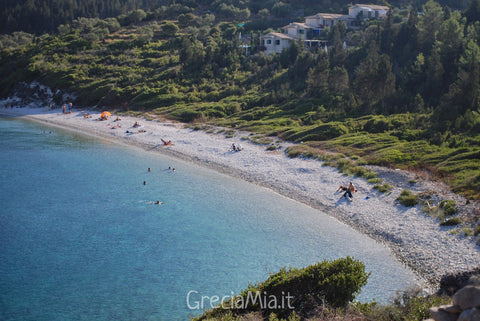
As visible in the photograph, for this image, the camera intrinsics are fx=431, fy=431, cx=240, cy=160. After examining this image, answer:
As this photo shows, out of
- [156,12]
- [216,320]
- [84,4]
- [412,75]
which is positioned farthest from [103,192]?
[84,4]

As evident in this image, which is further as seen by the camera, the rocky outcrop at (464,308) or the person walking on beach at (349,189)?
the person walking on beach at (349,189)

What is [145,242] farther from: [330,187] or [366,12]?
[366,12]

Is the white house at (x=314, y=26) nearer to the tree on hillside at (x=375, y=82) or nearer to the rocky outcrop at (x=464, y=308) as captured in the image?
the tree on hillside at (x=375, y=82)

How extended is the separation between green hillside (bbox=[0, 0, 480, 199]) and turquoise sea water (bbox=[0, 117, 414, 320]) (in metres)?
9.23

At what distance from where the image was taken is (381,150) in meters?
32.9

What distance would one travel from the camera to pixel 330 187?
93.0ft

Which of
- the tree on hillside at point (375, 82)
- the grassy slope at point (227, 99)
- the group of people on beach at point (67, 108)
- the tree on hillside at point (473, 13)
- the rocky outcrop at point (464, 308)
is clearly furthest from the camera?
the group of people on beach at point (67, 108)

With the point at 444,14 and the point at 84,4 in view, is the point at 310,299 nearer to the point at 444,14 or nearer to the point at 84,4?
the point at 444,14

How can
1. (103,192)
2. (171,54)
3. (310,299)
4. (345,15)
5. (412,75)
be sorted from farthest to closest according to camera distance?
1. (345,15)
2. (171,54)
3. (412,75)
4. (103,192)
5. (310,299)

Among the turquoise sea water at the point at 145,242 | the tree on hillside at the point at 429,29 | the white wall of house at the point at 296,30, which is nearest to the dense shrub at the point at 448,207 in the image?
the turquoise sea water at the point at 145,242

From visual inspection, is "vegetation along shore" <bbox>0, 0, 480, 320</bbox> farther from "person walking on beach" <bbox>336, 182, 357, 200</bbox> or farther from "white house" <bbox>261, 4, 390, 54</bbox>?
"person walking on beach" <bbox>336, 182, 357, 200</bbox>

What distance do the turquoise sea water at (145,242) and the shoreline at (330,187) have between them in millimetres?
1052

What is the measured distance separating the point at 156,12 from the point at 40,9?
3934 centimetres

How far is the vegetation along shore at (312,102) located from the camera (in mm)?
23219
